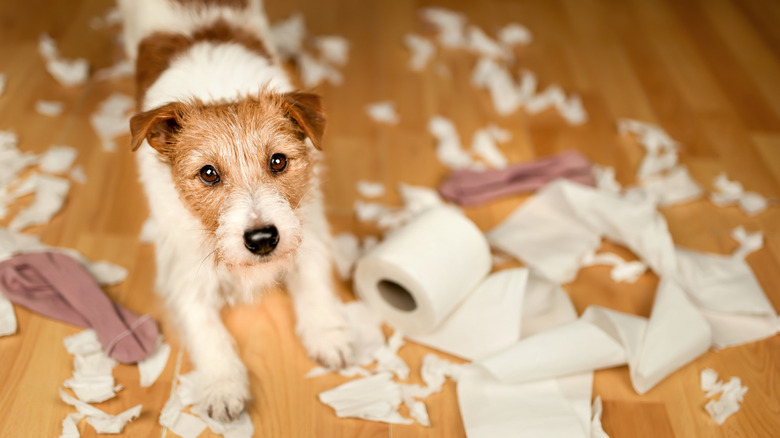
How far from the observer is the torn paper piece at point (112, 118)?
325 cm

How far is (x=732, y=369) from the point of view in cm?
247

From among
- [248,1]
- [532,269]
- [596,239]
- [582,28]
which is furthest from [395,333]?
[582,28]

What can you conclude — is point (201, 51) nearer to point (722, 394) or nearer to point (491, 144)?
point (491, 144)

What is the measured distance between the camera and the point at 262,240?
1966mm

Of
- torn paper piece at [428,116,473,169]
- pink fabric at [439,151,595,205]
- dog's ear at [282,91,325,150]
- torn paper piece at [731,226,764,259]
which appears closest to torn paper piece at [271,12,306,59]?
torn paper piece at [428,116,473,169]

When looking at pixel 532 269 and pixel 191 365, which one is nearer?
pixel 191 365

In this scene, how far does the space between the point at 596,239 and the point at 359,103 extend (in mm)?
1439

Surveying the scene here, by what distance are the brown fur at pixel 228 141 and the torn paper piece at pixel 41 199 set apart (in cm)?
96

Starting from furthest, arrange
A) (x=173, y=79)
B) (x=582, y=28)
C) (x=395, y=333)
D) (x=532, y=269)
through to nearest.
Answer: (x=582, y=28) < (x=532, y=269) < (x=395, y=333) < (x=173, y=79)

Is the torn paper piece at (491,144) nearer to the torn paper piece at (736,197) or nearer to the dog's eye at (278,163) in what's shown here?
the torn paper piece at (736,197)

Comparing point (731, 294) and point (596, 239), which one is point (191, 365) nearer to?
point (596, 239)

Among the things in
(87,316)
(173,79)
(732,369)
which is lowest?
(732,369)

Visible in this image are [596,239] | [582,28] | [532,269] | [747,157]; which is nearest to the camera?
[532,269]

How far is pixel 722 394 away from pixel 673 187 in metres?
1.16
